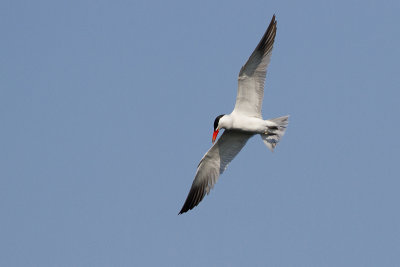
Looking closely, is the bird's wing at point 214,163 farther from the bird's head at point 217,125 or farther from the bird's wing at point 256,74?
the bird's wing at point 256,74

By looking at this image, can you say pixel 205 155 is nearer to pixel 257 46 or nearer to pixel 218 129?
pixel 218 129

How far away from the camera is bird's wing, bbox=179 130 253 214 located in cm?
1524

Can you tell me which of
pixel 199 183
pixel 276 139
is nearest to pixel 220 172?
pixel 199 183

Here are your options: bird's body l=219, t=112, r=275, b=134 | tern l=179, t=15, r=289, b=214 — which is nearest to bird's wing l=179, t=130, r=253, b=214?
tern l=179, t=15, r=289, b=214

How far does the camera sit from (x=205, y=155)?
50.0 feet

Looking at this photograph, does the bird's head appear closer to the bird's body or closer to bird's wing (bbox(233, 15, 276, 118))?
the bird's body

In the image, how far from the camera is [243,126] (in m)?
14.6

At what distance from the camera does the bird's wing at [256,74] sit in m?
14.0

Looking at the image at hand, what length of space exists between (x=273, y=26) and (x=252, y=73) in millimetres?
1049

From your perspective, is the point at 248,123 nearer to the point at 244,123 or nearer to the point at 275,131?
the point at 244,123

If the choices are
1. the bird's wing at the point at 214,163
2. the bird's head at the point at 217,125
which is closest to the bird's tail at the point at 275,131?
the bird's wing at the point at 214,163

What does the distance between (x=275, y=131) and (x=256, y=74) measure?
1341mm

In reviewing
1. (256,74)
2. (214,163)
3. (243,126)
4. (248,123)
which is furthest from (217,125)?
(256,74)

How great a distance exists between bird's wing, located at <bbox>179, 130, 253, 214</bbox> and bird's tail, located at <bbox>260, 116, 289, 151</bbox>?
597 mm
